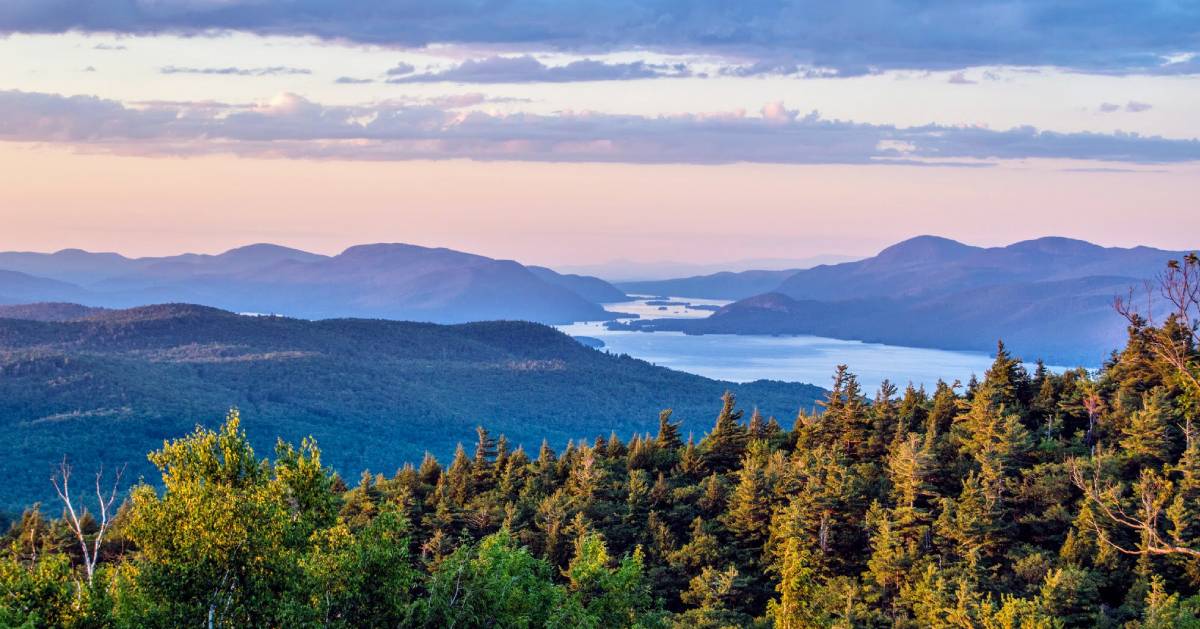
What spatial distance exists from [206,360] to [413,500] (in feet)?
449

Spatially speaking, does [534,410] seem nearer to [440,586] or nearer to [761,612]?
[761,612]

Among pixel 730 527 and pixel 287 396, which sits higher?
pixel 730 527

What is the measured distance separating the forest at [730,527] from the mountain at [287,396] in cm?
6990

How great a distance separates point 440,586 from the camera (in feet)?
64.7

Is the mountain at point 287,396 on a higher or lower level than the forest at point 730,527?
lower

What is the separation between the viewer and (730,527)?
42.8m

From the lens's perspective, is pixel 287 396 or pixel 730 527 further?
pixel 287 396

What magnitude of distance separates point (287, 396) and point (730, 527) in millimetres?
125751

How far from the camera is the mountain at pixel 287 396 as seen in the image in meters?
122

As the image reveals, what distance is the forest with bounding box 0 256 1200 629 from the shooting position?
1619 centimetres

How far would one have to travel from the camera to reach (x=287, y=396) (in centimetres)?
15775

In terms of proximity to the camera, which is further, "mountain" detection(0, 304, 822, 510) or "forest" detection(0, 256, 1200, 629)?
"mountain" detection(0, 304, 822, 510)

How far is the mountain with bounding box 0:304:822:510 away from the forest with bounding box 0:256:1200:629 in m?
69.9

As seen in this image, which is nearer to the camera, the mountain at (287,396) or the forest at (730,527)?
the forest at (730,527)
